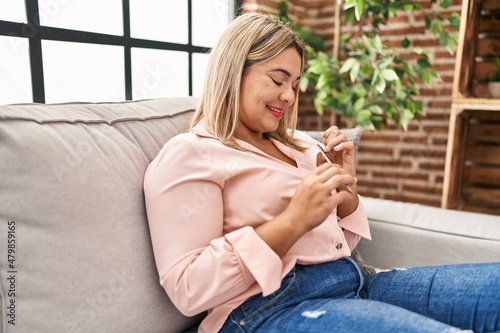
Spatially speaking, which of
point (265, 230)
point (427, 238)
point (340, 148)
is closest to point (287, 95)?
point (340, 148)

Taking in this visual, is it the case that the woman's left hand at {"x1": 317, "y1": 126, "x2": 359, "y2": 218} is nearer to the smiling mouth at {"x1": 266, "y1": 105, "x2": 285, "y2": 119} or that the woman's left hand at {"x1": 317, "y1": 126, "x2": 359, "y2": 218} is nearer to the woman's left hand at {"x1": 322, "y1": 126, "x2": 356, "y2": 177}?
the woman's left hand at {"x1": 322, "y1": 126, "x2": 356, "y2": 177}

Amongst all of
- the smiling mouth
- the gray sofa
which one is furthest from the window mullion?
the smiling mouth

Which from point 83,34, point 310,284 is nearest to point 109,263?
point 310,284

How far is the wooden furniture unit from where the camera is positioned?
1600 mm

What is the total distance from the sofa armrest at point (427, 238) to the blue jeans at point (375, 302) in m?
0.28

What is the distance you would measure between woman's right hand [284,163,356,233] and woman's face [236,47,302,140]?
9.6 inches

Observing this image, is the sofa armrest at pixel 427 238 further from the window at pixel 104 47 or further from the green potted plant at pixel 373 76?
the window at pixel 104 47

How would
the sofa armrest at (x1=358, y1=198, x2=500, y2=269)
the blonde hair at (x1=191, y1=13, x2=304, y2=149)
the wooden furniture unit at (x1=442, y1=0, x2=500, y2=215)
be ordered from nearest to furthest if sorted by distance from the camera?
1. the blonde hair at (x1=191, y1=13, x2=304, y2=149)
2. the sofa armrest at (x1=358, y1=198, x2=500, y2=269)
3. the wooden furniture unit at (x1=442, y1=0, x2=500, y2=215)

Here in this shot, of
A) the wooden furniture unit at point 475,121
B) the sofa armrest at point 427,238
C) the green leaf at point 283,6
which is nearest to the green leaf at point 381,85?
the wooden furniture unit at point 475,121

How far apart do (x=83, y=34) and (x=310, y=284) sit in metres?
1.07

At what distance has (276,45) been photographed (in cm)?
95

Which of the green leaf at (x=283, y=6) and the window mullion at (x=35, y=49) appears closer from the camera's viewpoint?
the window mullion at (x=35, y=49)

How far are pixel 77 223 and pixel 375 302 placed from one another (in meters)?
0.55

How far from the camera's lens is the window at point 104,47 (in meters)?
1.22
